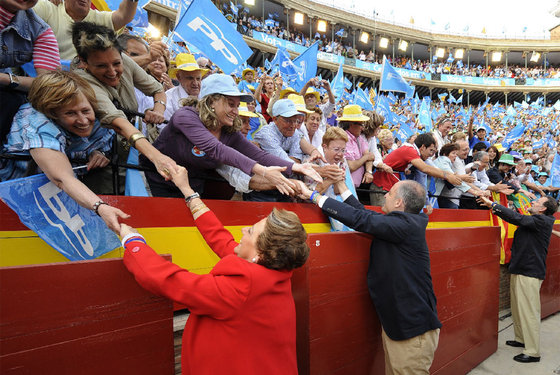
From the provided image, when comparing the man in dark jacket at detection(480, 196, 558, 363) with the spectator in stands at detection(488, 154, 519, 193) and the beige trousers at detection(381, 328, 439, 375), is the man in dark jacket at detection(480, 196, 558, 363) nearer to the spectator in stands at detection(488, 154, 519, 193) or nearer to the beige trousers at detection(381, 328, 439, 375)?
the spectator in stands at detection(488, 154, 519, 193)

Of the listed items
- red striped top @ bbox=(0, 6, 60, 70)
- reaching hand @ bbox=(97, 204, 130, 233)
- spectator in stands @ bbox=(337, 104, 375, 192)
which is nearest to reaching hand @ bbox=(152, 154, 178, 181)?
reaching hand @ bbox=(97, 204, 130, 233)

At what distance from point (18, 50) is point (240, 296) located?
75.5 inches

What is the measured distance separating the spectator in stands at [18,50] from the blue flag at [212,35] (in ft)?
6.42

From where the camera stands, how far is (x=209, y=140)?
87.1 inches

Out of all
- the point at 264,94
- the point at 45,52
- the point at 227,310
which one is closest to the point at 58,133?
the point at 45,52

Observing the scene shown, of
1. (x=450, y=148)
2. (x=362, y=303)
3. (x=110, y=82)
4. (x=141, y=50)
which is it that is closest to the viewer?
(x=110, y=82)

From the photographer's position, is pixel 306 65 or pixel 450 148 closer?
pixel 450 148

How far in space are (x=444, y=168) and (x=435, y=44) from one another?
37481 millimetres

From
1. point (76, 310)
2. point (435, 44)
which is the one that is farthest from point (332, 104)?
point (435, 44)

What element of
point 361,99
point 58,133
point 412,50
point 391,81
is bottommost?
point 58,133

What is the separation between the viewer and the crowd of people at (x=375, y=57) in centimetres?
2494

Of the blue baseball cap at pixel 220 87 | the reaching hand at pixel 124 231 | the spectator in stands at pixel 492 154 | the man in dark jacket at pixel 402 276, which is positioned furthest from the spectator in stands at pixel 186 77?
the spectator in stands at pixel 492 154

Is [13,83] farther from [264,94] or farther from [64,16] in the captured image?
[264,94]

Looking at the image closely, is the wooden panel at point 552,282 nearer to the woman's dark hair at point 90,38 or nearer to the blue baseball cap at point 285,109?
the blue baseball cap at point 285,109
